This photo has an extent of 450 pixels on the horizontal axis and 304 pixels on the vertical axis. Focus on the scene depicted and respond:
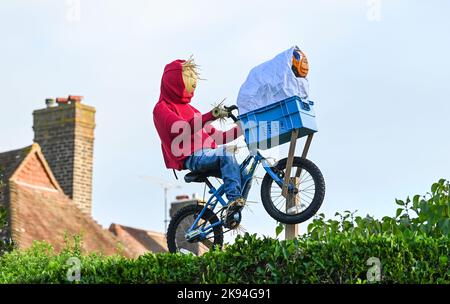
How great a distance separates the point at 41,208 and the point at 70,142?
4.04 m

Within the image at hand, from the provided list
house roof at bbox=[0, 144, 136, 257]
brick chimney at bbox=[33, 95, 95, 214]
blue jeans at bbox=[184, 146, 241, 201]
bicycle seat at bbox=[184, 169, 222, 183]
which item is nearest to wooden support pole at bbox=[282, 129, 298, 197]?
blue jeans at bbox=[184, 146, 241, 201]

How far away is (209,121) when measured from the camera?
1059cm

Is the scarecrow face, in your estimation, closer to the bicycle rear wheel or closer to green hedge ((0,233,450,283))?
the bicycle rear wheel

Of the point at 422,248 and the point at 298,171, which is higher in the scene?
the point at 298,171

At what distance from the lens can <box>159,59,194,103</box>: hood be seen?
1063 centimetres

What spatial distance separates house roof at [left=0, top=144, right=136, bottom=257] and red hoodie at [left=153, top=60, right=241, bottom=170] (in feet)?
38.6

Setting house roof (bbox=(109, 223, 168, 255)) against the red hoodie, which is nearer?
the red hoodie

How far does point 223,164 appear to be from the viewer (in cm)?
1024

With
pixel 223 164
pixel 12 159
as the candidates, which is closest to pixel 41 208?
pixel 12 159

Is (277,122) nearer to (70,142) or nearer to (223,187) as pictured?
(223,187)

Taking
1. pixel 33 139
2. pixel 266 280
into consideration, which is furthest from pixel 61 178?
pixel 266 280
